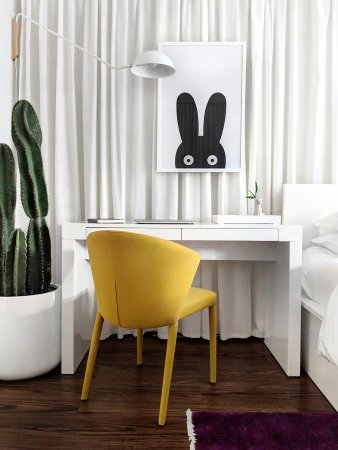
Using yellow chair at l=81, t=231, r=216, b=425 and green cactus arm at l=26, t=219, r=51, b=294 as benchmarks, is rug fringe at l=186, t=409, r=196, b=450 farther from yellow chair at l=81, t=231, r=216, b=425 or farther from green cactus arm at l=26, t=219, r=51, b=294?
green cactus arm at l=26, t=219, r=51, b=294

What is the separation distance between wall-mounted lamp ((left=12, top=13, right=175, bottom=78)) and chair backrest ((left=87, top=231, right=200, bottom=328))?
1.12 metres

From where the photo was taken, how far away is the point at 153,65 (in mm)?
2256

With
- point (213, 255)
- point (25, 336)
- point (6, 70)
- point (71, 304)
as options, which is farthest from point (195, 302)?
point (6, 70)

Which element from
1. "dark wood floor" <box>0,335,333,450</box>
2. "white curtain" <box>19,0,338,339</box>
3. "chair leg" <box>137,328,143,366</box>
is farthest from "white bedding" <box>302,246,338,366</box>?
"chair leg" <box>137,328,143,366</box>

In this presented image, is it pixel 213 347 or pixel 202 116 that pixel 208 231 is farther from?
pixel 202 116

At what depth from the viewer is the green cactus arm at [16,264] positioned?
1882 millimetres

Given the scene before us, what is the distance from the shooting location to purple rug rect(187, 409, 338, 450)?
137 centimetres

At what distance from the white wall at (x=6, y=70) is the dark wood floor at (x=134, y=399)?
1465 mm

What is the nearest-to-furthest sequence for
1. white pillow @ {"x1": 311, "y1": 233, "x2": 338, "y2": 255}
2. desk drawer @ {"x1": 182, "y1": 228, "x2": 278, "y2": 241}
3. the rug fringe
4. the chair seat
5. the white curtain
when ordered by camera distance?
the rug fringe → the chair seat → desk drawer @ {"x1": 182, "y1": 228, "x2": 278, "y2": 241} → white pillow @ {"x1": 311, "y1": 233, "x2": 338, "y2": 255} → the white curtain

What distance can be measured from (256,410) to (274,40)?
2197mm

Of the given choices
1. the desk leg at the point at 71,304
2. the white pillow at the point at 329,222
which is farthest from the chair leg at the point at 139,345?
the white pillow at the point at 329,222

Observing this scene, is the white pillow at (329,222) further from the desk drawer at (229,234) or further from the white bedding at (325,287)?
the desk drawer at (229,234)

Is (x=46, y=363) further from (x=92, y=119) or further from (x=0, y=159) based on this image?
(x=92, y=119)

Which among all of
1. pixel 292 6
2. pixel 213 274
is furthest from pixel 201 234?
pixel 292 6
